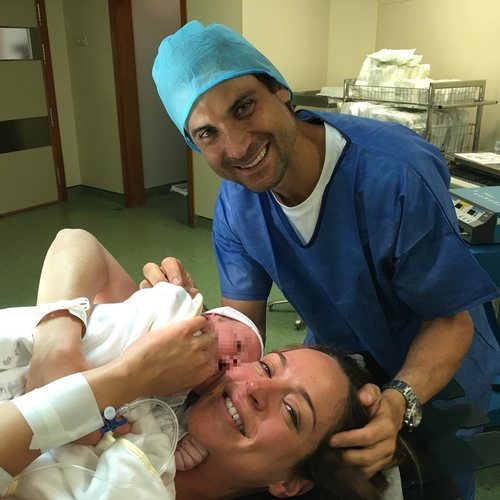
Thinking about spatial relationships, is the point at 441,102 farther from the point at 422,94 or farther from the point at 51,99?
the point at 51,99

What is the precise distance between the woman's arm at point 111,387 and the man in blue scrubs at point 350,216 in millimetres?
317

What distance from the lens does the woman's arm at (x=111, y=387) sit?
2.57 ft

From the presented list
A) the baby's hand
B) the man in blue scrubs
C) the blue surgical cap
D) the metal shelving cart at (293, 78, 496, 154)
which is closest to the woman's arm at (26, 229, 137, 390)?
the man in blue scrubs

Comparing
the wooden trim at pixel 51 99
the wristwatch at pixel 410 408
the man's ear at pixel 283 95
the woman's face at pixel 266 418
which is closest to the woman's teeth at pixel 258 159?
the man's ear at pixel 283 95

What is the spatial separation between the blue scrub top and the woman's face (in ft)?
0.87

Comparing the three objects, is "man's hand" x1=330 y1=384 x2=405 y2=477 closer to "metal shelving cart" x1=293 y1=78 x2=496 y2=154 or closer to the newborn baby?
the newborn baby

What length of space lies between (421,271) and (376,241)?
12cm

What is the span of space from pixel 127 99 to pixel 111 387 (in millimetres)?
4476

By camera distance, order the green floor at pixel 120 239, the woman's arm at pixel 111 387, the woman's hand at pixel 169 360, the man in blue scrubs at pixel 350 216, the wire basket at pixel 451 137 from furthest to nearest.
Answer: the green floor at pixel 120 239, the wire basket at pixel 451 137, the man in blue scrubs at pixel 350 216, the woman's hand at pixel 169 360, the woman's arm at pixel 111 387

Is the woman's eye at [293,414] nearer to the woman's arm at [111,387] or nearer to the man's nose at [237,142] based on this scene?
the woman's arm at [111,387]

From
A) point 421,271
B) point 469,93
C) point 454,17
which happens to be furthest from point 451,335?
point 454,17

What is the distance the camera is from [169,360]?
95 cm

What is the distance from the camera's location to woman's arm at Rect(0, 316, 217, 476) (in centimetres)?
78

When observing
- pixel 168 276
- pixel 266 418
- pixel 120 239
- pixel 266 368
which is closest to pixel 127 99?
pixel 120 239
